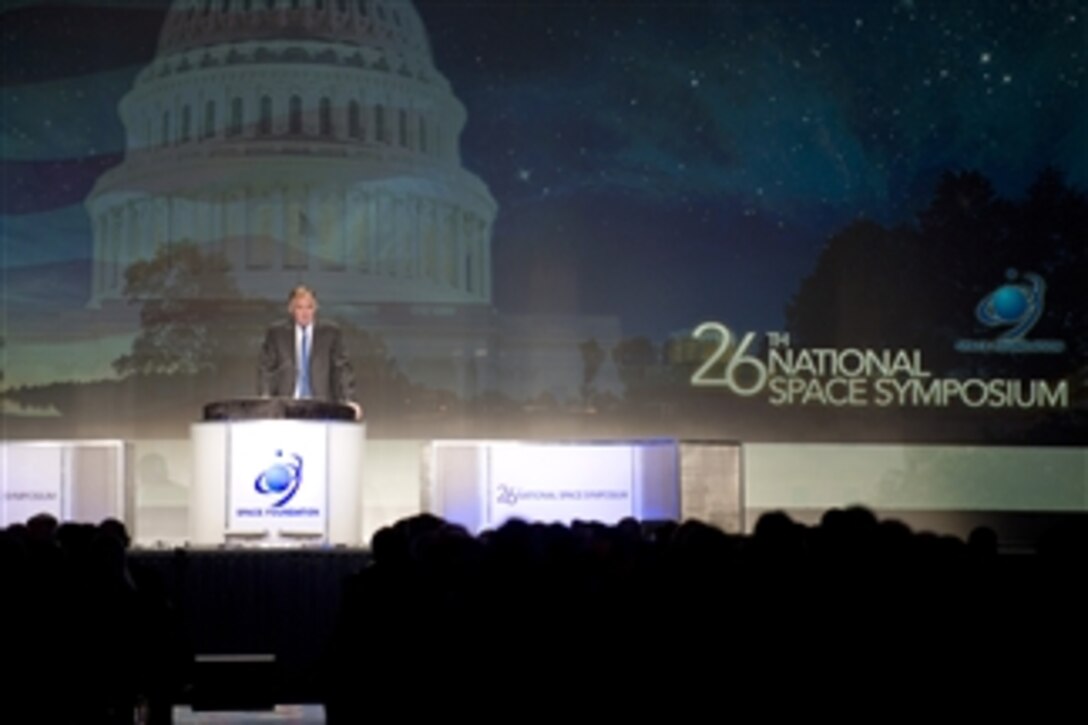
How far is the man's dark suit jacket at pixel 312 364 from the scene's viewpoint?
9953 millimetres

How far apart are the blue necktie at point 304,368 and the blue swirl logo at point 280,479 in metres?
1.76

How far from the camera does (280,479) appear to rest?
8227mm

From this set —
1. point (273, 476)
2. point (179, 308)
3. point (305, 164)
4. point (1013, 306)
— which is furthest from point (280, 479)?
point (1013, 306)

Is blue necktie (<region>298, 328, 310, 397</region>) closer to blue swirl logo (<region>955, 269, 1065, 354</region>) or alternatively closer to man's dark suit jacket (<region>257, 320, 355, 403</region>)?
man's dark suit jacket (<region>257, 320, 355, 403</region>)

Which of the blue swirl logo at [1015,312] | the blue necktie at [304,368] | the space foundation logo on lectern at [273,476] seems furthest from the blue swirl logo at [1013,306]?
the space foundation logo on lectern at [273,476]

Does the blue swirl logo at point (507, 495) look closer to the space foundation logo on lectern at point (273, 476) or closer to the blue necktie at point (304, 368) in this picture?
the blue necktie at point (304, 368)

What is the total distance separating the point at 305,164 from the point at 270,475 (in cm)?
490

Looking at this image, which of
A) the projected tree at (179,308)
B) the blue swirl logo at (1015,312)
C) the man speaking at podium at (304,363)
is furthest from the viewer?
the blue swirl logo at (1015,312)

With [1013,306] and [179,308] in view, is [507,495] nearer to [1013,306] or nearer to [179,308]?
[179,308]

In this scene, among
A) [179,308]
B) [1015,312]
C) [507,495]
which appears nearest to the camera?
[507,495]

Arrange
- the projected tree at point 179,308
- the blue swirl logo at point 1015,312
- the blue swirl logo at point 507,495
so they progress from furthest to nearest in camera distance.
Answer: the blue swirl logo at point 1015,312 → the projected tree at point 179,308 → the blue swirl logo at point 507,495

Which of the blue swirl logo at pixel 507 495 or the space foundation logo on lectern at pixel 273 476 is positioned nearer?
the space foundation logo on lectern at pixel 273 476

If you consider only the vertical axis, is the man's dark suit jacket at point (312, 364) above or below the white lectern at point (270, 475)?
above

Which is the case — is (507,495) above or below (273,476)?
below
